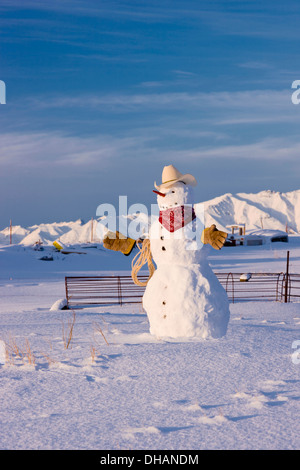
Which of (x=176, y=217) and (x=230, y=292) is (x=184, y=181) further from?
(x=230, y=292)

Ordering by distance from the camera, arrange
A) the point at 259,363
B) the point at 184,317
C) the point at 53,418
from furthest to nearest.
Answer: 1. the point at 184,317
2. the point at 259,363
3. the point at 53,418

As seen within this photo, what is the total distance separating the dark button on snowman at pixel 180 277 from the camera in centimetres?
687

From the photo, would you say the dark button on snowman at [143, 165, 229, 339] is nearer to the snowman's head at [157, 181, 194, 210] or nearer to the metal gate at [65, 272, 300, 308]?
the snowman's head at [157, 181, 194, 210]

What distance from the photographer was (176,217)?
702 centimetres

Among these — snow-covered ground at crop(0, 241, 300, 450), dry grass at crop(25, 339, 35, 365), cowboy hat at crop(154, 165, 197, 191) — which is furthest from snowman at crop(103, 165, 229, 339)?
dry grass at crop(25, 339, 35, 365)

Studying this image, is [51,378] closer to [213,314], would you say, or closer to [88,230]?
[213,314]

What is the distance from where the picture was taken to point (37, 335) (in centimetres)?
839

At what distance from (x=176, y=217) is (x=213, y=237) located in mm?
576

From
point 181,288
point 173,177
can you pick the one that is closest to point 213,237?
point 181,288

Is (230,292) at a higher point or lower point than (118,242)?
lower

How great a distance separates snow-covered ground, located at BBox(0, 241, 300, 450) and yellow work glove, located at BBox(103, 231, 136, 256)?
4.47 ft

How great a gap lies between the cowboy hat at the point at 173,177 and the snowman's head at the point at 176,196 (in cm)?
6
